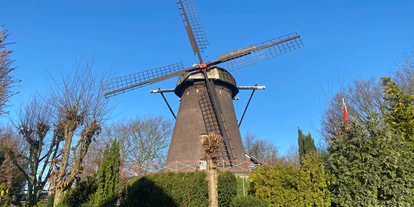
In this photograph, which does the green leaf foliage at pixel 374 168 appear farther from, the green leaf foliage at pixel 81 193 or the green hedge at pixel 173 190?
the green leaf foliage at pixel 81 193

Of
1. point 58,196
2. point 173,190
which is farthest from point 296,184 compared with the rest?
point 58,196

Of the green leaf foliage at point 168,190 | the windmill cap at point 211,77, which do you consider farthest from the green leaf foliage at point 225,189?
the windmill cap at point 211,77

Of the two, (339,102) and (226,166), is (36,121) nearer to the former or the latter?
(226,166)

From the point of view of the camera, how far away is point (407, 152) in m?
8.30

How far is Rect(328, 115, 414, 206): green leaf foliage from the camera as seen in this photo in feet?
26.4

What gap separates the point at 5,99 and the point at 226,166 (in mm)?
12995

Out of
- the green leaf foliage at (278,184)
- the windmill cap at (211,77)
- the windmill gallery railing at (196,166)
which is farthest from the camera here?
the windmill cap at (211,77)

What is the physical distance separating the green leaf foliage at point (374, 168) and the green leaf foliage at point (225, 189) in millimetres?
5061

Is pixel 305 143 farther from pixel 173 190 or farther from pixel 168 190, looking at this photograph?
pixel 168 190

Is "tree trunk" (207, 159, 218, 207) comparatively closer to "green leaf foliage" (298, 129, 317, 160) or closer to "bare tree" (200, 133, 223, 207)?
"bare tree" (200, 133, 223, 207)

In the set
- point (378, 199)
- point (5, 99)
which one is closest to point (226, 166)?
point (378, 199)

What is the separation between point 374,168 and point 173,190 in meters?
7.58

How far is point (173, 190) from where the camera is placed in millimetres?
11961

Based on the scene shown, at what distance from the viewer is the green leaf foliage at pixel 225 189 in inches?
498
